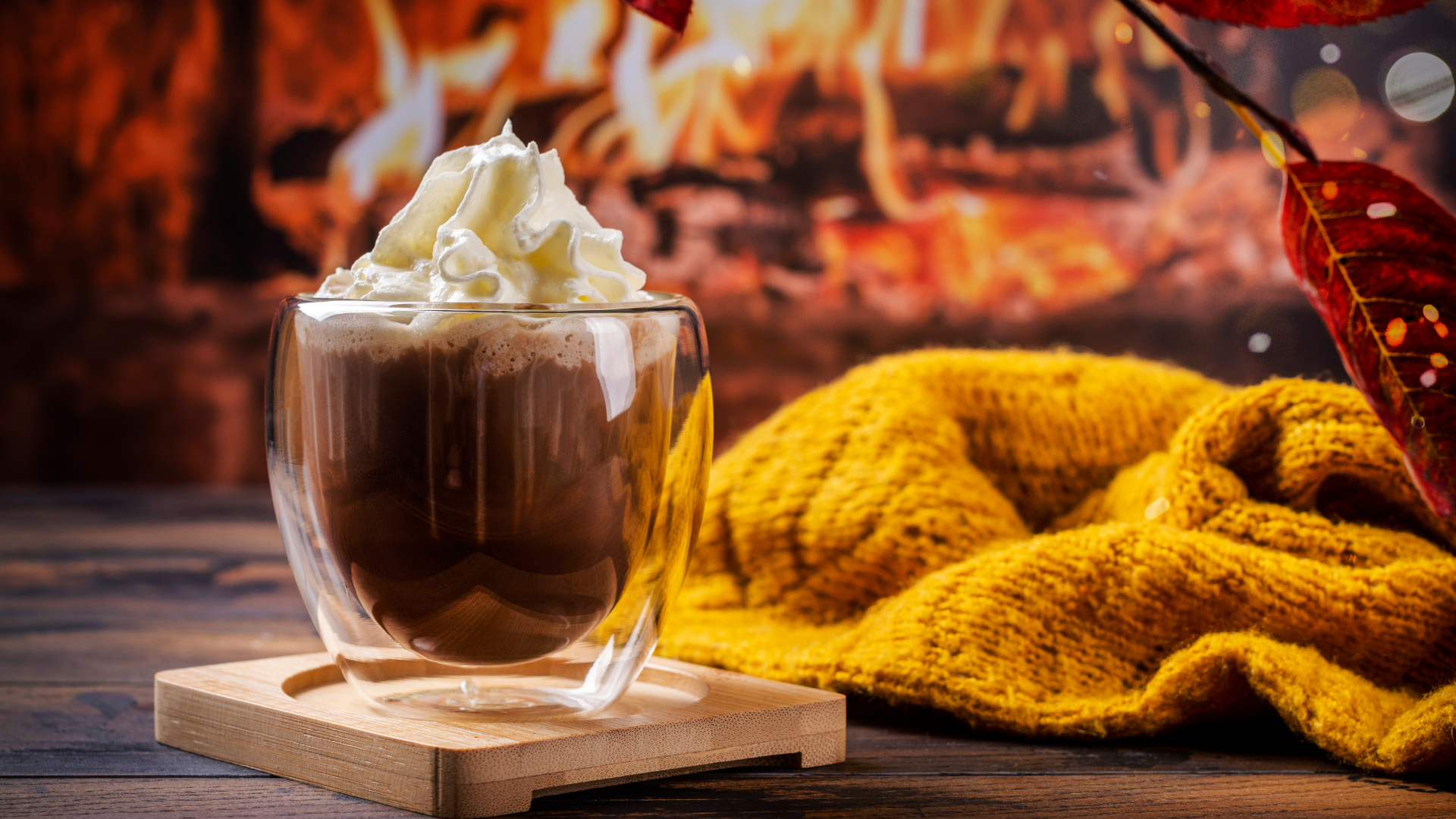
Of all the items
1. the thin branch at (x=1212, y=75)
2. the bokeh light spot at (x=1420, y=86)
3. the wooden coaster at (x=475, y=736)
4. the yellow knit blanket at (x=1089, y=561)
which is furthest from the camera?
the bokeh light spot at (x=1420, y=86)

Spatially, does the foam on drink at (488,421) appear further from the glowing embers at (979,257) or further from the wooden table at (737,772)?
the glowing embers at (979,257)

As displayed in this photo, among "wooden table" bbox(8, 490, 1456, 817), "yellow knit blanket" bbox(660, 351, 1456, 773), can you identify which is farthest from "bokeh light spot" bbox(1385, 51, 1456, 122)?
"wooden table" bbox(8, 490, 1456, 817)

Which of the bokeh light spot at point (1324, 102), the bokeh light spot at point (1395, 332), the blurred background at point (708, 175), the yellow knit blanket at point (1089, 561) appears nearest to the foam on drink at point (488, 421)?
the yellow knit blanket at point (1089, 561)

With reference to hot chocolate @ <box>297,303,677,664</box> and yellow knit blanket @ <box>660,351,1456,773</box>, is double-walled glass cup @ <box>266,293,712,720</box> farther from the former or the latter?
yellow knit blanket @ <box>660,351,1456,773</box>

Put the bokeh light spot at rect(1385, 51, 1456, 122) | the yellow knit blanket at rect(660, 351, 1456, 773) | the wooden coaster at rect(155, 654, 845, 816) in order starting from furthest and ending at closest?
the bokeh light spot at rect(1385, 51, 1456, 122) → the yellow knit blanket at rect(660, 351, 1456, 773) → the wooden coaster at rect(155, 654, 845, 816)

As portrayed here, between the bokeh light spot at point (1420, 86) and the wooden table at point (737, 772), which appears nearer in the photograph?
the wooden table at point (737, 772)

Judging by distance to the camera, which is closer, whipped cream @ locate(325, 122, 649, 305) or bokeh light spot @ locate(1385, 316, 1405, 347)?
bokeh light spot @ locate(1385, 316, 1405, 347)

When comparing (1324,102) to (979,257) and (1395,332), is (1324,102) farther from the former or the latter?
(1395,332)

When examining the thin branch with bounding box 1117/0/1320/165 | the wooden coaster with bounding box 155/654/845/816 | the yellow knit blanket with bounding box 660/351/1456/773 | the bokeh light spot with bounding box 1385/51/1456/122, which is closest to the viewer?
the thin branch with bounding box 1117/0/1320/165

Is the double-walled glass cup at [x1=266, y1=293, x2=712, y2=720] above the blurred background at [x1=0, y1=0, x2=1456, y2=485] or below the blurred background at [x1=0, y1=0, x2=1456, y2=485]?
below
